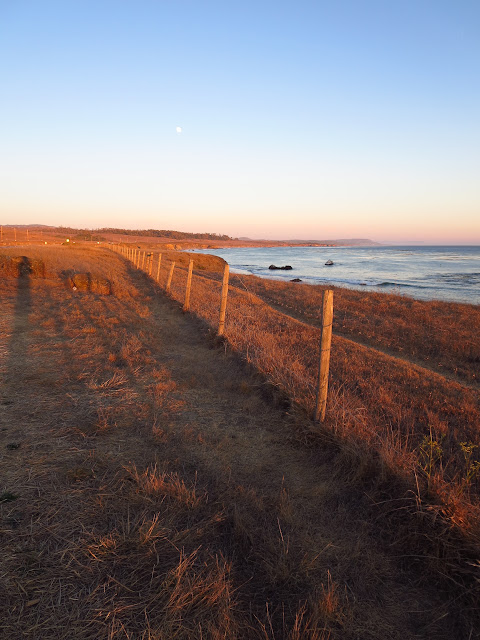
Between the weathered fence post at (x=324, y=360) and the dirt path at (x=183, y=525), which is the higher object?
the weathered fence post at (x=324, y=360)

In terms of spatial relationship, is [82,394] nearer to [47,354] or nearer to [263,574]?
[47,354]

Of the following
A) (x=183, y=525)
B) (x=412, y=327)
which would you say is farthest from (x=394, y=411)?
(x=412, y=327)

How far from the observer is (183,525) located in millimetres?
2953

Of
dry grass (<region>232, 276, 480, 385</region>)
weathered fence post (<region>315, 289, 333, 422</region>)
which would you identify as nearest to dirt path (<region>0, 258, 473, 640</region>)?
weathered fence post (<region>315, 289, 333, 422</region>)

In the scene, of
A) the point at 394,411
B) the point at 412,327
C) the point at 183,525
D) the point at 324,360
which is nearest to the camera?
the point at 183,525

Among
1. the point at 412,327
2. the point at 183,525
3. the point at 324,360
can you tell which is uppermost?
the point at 324,360

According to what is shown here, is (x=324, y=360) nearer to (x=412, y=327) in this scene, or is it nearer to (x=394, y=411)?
(x=394, y=411)

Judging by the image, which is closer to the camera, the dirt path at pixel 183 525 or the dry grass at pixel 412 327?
the dirt path at pixel 183 525

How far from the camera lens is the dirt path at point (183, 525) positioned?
2.24 metres

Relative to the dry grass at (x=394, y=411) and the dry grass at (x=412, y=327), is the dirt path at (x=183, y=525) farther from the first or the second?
the dry grass at (x=412, y=327)

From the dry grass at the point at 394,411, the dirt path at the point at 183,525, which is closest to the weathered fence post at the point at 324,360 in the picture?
the dry grass at the point at 394,411

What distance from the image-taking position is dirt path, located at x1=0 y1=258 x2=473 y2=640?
2236 mm

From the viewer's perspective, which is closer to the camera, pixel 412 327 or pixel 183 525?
pixel 183 525

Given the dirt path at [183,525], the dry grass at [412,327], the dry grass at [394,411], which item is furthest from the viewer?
the dry grass at [412,327]
